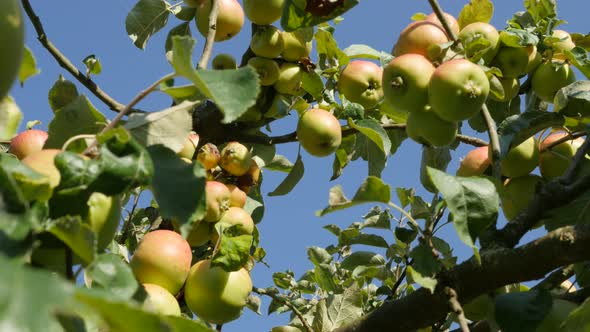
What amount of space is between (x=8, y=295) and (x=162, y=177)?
0.54m

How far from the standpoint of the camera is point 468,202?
1.25m

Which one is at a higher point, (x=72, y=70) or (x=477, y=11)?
(x=477, y=11)

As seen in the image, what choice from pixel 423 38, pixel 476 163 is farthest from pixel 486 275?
Result: pixel 423 38

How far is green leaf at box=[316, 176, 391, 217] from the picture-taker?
1274mm

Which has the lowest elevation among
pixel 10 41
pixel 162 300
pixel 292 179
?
pixel 292 179

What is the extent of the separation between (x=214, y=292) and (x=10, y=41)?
0.88 meters

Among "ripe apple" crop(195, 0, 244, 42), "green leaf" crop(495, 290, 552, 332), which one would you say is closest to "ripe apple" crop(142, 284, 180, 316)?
"green leaf" crop(495, 290, 552, 332)

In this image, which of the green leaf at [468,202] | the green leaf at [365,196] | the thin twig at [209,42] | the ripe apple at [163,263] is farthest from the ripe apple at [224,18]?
the green leaf at [468,202]

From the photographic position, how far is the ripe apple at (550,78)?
6.37 ft

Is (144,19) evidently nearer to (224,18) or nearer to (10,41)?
(224,18)

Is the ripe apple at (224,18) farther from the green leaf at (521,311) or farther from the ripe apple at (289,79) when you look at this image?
the green leaf at (521,311)

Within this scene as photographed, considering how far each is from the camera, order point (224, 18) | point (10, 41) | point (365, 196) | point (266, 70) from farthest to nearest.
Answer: point (224, 18), point (266, 70), point (365, 196), point (10, 41)

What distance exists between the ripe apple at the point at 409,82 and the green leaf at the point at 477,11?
11.0 inches

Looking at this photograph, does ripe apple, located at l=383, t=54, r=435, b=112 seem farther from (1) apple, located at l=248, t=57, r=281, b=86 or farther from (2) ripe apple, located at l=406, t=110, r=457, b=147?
(1) apple, located at l=248, t=57, r=281, b=86
